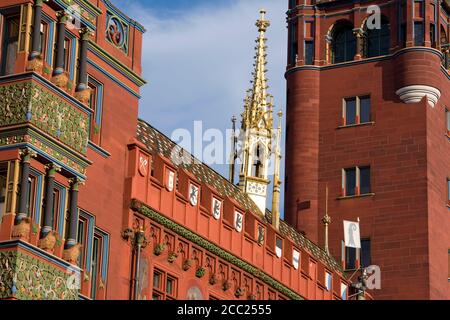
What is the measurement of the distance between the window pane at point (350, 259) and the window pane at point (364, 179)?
3679 mm

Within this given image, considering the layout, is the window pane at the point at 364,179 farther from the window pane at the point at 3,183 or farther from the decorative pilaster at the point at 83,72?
the window pane at the point at 3,183

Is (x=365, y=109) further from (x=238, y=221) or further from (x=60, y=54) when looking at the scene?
(x=60, y=54)

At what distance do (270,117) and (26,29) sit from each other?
32.2 m

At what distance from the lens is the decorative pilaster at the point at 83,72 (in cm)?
4953

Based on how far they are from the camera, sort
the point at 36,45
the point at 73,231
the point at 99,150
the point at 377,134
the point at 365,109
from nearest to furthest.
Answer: the point at 36,45, the point at 73,231, the point at 99,150, the point at 377,134, the point at 365,109

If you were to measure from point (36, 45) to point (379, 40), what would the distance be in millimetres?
47058

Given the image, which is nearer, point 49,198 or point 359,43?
point 49,198

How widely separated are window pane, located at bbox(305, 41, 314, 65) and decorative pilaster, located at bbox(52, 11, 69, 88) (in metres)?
44.8

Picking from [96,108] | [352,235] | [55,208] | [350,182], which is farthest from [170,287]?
[350,182]

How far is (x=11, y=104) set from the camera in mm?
46906

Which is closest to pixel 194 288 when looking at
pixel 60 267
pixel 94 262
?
pixel 94 262

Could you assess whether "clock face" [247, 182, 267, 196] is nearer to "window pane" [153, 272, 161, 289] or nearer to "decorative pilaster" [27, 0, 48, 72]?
"window pane" [153, 272, 161, 289]

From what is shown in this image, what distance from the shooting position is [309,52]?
306 feet

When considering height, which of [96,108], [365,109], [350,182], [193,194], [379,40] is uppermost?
[379,40]
